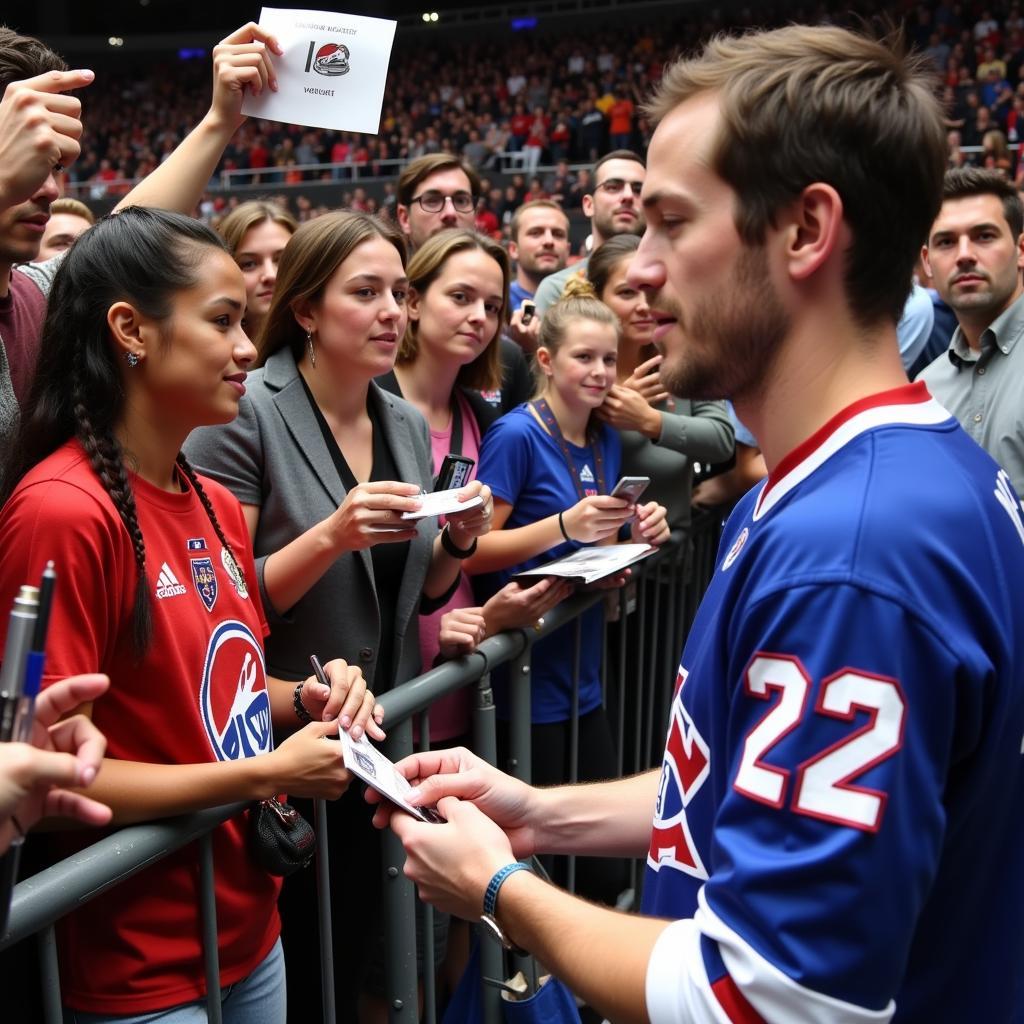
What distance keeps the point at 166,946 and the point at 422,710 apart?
709mm

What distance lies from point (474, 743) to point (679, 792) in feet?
4.43

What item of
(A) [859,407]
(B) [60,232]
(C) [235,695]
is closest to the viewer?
(A) [859,407]

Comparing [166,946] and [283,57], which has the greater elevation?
[283,57]

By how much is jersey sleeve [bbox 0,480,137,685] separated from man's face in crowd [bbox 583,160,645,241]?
4077mm

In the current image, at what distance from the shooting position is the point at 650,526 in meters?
3.41

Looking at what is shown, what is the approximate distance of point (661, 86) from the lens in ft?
4.52

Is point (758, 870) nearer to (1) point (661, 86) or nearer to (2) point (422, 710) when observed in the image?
(1) point (661, 86)

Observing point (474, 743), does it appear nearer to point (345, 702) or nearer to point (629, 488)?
point (345, 702)

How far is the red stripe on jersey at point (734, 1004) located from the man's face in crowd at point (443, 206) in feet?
11.6

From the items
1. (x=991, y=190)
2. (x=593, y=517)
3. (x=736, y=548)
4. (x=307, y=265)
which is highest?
(x=991, y=190)

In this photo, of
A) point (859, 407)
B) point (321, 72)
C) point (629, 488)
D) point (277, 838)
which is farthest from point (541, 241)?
point (859, 407)

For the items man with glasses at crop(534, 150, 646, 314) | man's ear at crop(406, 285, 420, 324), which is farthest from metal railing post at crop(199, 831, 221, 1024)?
man with glasses at crop(534, 150, 646, 314)

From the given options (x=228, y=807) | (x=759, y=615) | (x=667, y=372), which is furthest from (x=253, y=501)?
(x=759, y=615)

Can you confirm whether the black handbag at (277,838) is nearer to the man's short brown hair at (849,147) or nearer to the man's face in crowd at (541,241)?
the man's short brown hair at (849,147)
